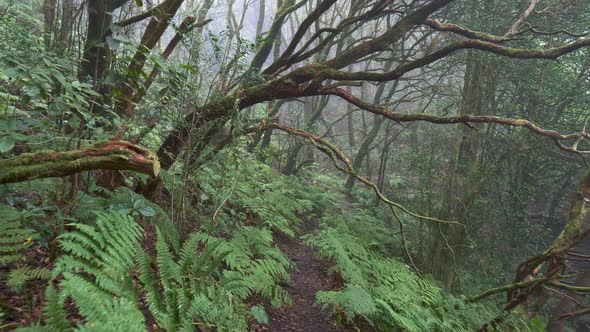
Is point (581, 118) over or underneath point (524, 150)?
over

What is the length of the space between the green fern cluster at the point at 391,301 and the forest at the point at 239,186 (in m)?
0.03

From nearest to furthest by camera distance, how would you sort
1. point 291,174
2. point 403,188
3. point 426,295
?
1. point 426,295
2. point 291,174
3. point 403,188

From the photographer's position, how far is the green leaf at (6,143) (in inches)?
79.1

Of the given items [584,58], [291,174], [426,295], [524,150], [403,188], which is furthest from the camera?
[403,188]

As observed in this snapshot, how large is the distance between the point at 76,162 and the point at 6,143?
0.37m

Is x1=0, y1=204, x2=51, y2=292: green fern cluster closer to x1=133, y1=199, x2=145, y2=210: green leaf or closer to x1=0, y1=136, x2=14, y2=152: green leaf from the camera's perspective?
x1=0, y1=136, x2=14, y2=152: green leaf

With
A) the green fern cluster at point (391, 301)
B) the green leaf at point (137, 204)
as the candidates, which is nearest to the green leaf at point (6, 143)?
the green leaf at point (137, 204)

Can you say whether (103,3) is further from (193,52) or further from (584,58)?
(584,58)

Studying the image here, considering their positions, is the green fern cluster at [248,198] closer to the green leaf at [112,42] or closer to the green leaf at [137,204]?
the green leaf at [137,204]

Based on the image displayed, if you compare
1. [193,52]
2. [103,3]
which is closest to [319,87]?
[193,52]

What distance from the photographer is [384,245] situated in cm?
720

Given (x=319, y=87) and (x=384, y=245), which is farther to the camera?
(x=384, y=245)

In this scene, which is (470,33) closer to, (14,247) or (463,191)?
(463,191)

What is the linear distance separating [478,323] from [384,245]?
3097 mm
